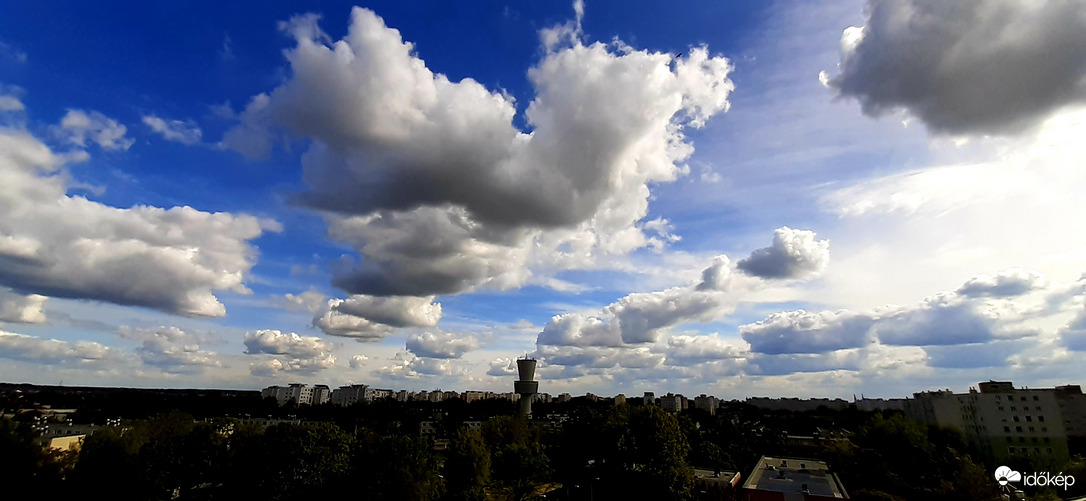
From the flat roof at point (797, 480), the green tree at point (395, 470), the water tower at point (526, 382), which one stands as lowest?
the flat roof at point (797, 480)

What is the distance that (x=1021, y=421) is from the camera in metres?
46.7

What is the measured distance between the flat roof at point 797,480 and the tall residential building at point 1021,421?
14271mm

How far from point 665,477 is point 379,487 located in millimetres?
21813

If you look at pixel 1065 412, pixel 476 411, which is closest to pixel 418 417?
pixel 476 411

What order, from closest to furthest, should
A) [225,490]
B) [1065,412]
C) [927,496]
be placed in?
[927,496] → [225,490] → [1065,412]

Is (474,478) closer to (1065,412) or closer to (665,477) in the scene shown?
(665,477)

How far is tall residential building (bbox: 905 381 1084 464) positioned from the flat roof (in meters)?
14.3

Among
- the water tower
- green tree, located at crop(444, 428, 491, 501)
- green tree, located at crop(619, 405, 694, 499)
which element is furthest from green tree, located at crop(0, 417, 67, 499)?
the water tower

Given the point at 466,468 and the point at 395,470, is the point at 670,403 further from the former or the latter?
the point at 395,470

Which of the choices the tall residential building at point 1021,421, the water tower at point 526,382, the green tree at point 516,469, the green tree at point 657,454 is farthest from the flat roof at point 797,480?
the water tower at point 526,382

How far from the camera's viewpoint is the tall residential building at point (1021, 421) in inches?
1715

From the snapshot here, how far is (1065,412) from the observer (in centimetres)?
4772

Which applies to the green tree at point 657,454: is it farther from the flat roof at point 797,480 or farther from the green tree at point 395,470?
the green tree at point 395,470

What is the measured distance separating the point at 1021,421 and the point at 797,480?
23676 mm
